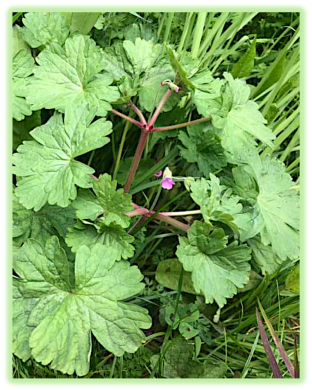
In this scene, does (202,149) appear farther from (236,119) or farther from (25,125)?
(25,125)

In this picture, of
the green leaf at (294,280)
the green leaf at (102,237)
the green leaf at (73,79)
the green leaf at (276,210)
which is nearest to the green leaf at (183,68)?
the green leaf at (73,79)

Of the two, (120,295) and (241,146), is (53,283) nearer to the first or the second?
(120,295)

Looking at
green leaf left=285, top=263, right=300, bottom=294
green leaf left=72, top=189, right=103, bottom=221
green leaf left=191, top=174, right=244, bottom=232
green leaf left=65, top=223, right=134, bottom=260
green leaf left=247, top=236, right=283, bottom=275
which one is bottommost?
green leaf left=285, top=263, right=300, bottom=294

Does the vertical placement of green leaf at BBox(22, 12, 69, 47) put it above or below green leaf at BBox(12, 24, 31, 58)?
above

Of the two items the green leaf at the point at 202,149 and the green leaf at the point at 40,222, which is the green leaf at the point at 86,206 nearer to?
the green leaf at the point at 40,222

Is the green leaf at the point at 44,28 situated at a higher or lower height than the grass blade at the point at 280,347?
higher

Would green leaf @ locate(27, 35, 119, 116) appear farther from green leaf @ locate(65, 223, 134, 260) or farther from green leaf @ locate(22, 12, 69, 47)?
green leaf @ locate(65, 223, 134, 260)

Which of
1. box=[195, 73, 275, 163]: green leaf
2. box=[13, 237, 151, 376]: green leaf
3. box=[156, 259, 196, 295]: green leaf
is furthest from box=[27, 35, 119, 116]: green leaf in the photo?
box=[156, 259, 196, 295]: green leaf
